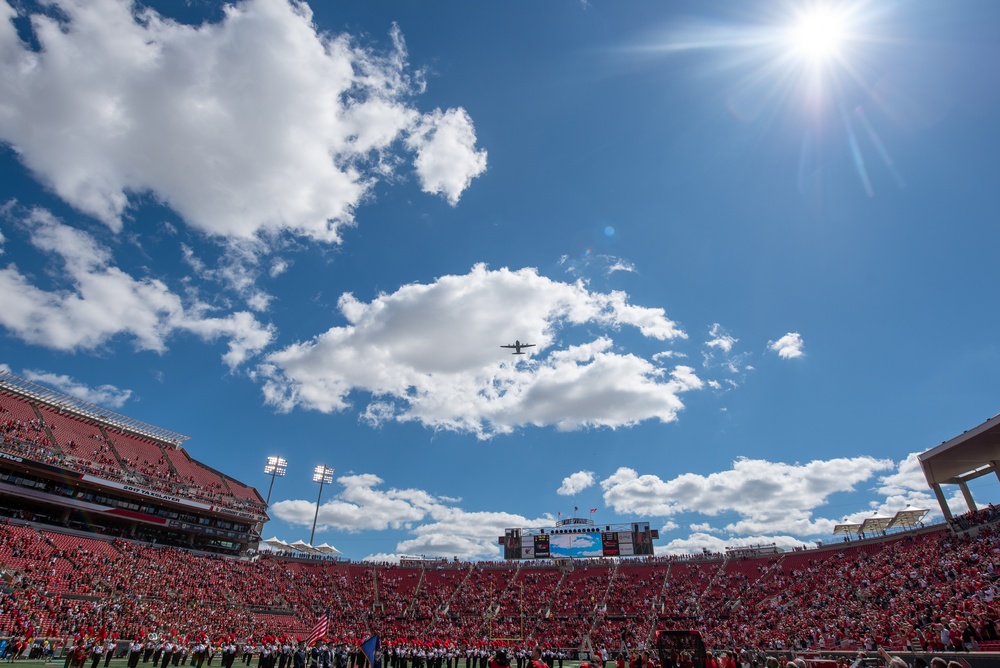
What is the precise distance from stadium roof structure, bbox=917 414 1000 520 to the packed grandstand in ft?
8.78

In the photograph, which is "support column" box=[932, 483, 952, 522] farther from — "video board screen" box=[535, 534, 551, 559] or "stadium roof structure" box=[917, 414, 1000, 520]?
"video board screen" box=[535, 534, 551, 559]

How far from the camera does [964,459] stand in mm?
35906

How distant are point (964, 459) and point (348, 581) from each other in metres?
58.5

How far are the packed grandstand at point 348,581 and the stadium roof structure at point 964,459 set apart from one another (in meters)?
2.68

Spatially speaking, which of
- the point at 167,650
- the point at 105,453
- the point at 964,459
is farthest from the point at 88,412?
the point at 964,459

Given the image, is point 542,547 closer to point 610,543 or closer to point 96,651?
point 610,543

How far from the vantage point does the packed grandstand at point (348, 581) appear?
30781mm

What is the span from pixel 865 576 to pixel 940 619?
17.4 meters

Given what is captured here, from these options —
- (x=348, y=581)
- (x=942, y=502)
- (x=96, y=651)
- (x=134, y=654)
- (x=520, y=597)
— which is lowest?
(x=134, y=654)

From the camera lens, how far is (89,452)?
4925 centimetres

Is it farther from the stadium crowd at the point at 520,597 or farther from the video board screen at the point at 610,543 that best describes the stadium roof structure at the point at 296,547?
the video board screen at the point at 610,543

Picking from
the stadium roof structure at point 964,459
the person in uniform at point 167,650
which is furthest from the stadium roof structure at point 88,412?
the stadium roof structure at point 964,459

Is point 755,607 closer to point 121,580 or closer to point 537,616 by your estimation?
point 537,616

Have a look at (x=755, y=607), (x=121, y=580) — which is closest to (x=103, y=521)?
(x=121, y=580)
